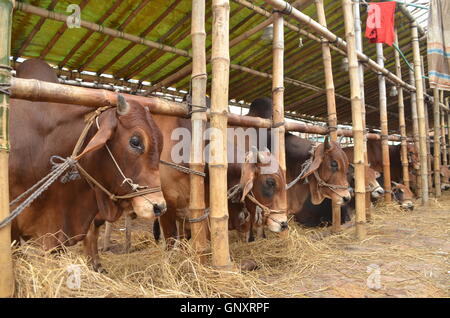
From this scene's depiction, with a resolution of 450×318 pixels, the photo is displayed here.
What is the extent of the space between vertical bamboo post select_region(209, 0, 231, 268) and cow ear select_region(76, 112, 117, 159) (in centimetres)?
75

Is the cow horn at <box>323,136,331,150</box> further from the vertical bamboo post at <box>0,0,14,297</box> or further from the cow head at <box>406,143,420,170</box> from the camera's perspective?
the cow head at <box>406,143,420,170</box>

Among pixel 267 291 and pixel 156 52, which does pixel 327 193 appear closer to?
pixel 267 291

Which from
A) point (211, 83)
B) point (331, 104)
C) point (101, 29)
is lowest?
point (331, 104)

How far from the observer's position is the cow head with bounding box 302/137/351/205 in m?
4.54

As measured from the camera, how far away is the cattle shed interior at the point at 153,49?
4336 mm

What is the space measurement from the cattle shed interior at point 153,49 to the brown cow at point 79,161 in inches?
76.3

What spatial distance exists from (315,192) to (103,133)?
3341 millimetres

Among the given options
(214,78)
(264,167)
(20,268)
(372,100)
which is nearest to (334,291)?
(264,167)

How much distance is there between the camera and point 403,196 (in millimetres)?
7172

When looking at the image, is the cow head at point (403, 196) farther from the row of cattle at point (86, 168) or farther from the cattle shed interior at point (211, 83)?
the row of cattle at point (86, 168)

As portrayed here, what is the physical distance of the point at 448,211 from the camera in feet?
22.1

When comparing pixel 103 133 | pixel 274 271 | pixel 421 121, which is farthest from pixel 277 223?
pixel 421 121

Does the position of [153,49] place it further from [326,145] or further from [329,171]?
[329,171]

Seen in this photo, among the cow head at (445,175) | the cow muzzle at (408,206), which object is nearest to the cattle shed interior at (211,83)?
the cow muzzle at (408,206)
